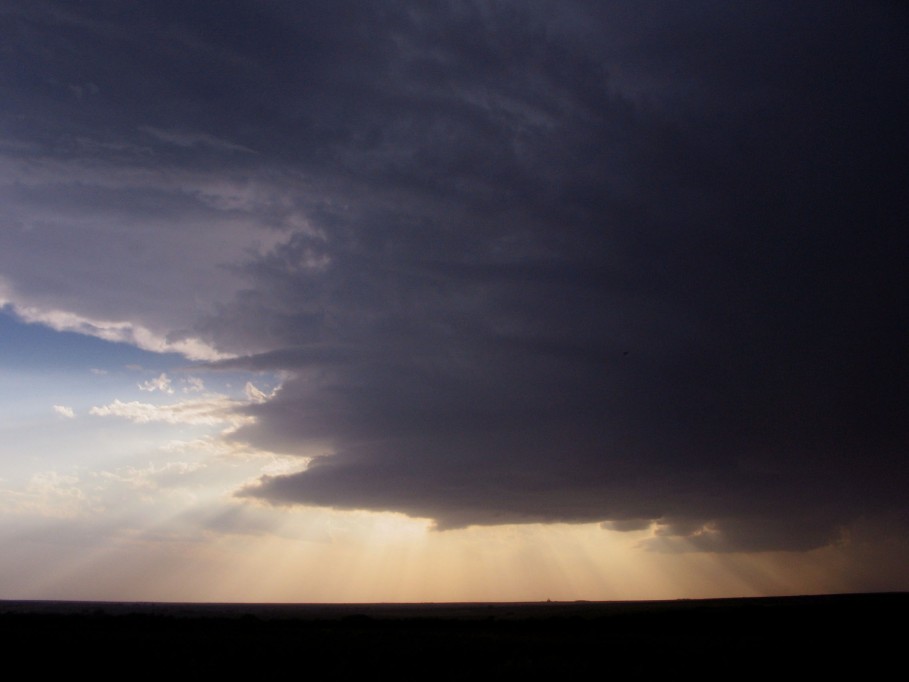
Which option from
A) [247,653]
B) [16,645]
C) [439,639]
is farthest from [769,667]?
[16,645]

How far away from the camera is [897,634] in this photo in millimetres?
40406

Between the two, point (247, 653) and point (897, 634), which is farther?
point (897, 634)

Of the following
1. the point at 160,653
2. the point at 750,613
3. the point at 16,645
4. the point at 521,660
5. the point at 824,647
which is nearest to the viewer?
the point at 521,660

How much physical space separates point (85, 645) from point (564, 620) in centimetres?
4471

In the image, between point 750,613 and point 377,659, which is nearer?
point 377,659

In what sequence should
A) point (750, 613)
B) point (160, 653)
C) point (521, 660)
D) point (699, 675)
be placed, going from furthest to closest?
point (750, 613) < point (160, 653) < point (521, 660) < point (699, 675)

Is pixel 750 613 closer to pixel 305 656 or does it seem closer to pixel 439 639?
pixel 439 639

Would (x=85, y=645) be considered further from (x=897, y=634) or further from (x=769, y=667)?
(x=897, y=634)

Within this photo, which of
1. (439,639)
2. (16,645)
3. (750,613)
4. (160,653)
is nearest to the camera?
(160,653)

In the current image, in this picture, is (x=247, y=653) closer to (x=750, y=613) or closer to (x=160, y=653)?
(x=160, y=653)

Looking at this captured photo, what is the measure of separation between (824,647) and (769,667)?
778 centimetres

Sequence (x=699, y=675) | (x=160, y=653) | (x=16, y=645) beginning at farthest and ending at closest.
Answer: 1. (x=16, y=645)
2. (x=160, y=653)
3. (x=699, y=675)

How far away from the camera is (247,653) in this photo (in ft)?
121

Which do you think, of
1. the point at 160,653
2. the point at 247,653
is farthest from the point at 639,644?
the point at 160,653
